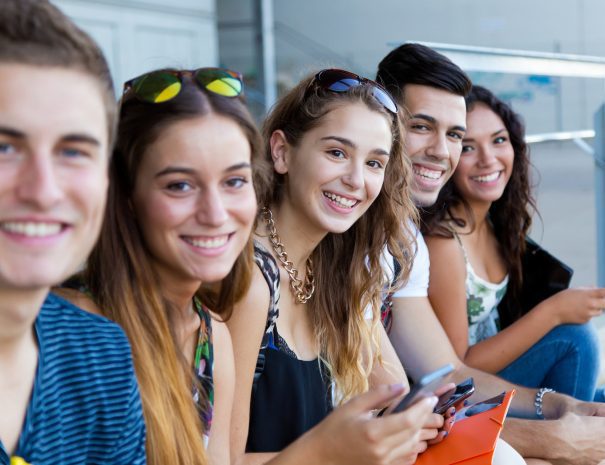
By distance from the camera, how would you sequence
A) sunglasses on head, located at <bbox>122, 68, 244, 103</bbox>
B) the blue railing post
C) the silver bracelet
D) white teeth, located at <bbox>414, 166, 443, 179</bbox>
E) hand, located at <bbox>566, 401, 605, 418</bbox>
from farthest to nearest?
the blue railing post → white teeth, located at <bbox>414, 166, 443, 179</bbox> → the silver bracelet → hand, located at <bbox>566, 401, 605, 418</bbox> → sunglasses on head, located at <bbox>122, 68, 244, 103</bbox>

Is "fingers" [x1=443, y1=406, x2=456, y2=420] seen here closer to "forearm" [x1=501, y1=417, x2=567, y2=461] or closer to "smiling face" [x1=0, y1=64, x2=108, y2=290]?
"forearm" [x1=501, y1=417, x2=567, y2=461]

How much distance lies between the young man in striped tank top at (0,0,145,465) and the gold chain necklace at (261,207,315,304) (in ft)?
3.00

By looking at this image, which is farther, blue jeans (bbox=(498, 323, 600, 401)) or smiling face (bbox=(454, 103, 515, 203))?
smiling face (bbox=(454, 103, 515, 203))

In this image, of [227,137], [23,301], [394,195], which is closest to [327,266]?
[394,195]

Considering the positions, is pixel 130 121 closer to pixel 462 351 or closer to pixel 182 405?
pixel 182 405

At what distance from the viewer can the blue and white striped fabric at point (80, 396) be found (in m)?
1.17

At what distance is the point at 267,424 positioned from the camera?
6.68 feet

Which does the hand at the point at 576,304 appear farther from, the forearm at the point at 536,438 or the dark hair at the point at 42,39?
the dark hair at the point at 42,39

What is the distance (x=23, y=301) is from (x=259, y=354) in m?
0.98

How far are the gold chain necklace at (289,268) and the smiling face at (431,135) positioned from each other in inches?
23.5

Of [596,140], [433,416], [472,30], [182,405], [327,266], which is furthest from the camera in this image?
[472,30]

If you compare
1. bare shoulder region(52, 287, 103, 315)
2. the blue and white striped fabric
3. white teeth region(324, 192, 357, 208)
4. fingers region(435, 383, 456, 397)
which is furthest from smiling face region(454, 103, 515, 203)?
the blue and white striped fabric

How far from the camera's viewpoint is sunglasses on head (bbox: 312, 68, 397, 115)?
2168mm

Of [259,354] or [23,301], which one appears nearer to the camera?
[23,301]
